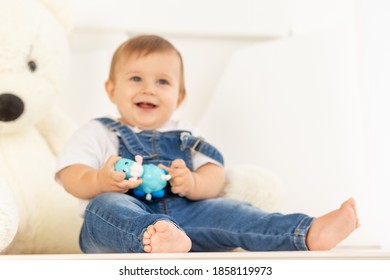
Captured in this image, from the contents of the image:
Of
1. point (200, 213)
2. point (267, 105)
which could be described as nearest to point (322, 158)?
point (267, 105)

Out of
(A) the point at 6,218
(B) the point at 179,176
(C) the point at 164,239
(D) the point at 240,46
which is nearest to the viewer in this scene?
(C) the point at 164,239

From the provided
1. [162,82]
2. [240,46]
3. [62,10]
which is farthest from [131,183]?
[240,46]

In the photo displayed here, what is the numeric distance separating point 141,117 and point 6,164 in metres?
0.30

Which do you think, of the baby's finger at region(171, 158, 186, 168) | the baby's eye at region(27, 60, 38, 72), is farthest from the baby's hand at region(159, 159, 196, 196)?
the baby's eye at region(27, 60, 38, 72)

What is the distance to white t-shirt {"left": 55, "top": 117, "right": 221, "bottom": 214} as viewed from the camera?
125 cm

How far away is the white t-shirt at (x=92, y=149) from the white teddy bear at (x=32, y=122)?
0.37 feet

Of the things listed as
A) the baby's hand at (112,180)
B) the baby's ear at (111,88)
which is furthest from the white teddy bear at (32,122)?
the baby's hand at (112,180)

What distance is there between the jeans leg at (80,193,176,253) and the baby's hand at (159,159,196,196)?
7 centimetres

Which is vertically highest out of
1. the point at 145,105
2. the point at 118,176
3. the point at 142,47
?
the point at 142,47

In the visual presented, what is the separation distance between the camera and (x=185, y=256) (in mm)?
852

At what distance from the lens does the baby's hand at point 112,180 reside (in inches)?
44.9

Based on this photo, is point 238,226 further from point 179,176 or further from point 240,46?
point 240,46

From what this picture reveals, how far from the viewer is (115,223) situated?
3.42ft

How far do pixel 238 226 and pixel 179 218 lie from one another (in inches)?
5.6
